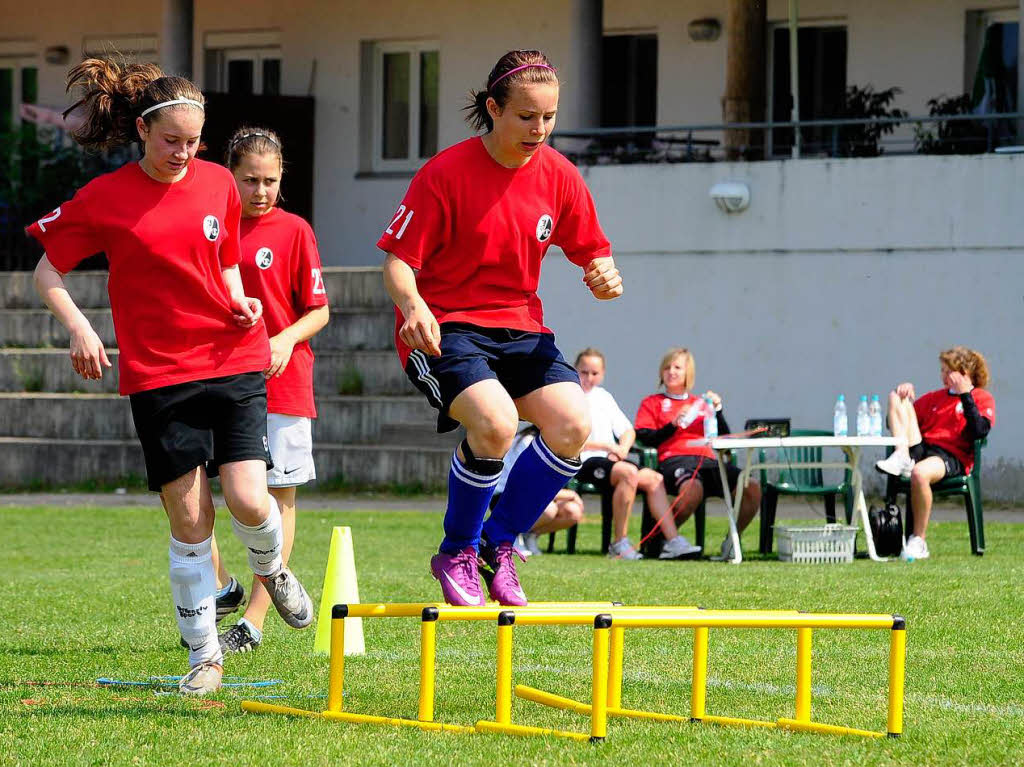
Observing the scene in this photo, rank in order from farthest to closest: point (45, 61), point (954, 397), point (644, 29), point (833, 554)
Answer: point (45, 61), point (644, 29), point (954, 397), point (833, 554)

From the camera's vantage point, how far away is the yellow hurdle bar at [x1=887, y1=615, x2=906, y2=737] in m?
5.07

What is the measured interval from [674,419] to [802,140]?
682 centimetres

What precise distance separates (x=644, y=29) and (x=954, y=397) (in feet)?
31.0

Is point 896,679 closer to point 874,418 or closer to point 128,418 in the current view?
→ point 874,418

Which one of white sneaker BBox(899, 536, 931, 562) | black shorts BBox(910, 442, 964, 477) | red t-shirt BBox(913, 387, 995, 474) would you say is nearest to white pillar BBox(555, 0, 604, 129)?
red t-shirt BBox(913, 387, 995, 474)

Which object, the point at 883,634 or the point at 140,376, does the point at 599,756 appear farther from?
the point at 883,634

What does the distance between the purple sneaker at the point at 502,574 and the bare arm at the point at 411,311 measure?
2.85 feet

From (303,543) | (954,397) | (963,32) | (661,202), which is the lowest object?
(303,543)

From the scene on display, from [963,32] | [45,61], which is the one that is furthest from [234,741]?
[45,61]

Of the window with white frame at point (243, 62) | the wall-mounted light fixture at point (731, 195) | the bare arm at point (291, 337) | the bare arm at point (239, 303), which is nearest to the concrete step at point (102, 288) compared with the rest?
the wall-mounted light fixture at point (731, 195)

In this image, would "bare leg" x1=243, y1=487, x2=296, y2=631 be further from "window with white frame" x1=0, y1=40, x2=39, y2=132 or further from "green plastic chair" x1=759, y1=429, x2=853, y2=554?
"window with white frame" x1=0, y1=40, x2=39, y2=132

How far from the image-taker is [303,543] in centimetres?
1259

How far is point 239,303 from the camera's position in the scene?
5.95 meters

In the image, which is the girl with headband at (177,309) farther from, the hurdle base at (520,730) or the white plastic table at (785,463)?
the white plastic table at (785,463)
